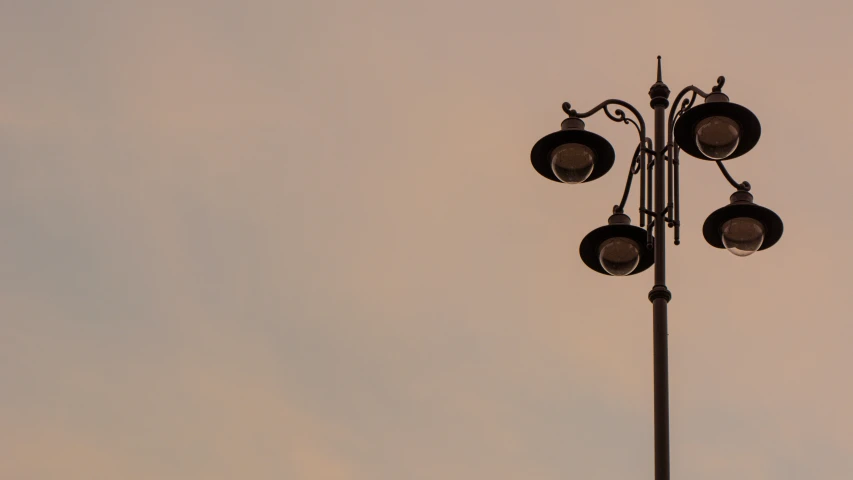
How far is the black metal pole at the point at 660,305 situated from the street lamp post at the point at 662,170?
0.01 meters

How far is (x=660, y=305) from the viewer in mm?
12883

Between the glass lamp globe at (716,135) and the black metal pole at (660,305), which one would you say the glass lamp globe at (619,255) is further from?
the glass lamp globe at (716,135)

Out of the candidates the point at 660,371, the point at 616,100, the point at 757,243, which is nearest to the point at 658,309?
the point at 660,371

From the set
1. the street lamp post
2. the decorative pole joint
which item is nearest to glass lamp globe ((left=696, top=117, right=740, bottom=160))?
the street lamp post

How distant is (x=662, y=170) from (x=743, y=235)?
0.92 meters

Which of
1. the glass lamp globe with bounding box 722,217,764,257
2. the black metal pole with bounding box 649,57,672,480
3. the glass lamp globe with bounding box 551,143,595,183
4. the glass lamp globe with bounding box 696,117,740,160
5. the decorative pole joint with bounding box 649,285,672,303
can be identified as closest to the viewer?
the black metal pole with bounding box 649,57,672,480

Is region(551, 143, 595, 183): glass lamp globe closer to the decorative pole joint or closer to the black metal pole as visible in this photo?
the black metal pole

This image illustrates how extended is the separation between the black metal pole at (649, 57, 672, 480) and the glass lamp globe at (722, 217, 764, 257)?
0.55 meters

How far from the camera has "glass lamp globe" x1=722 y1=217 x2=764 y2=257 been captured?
13773 mm

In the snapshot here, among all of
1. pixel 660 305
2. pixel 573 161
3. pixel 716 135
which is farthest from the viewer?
pixel 573 161

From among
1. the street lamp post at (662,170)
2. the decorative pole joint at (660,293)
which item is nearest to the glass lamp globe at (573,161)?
the street lamp post at (662,170)

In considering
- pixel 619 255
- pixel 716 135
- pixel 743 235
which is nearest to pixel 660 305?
pixel 619 255

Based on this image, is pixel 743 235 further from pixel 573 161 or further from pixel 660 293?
pixel 573 161

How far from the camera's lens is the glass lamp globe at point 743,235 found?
1377cm
